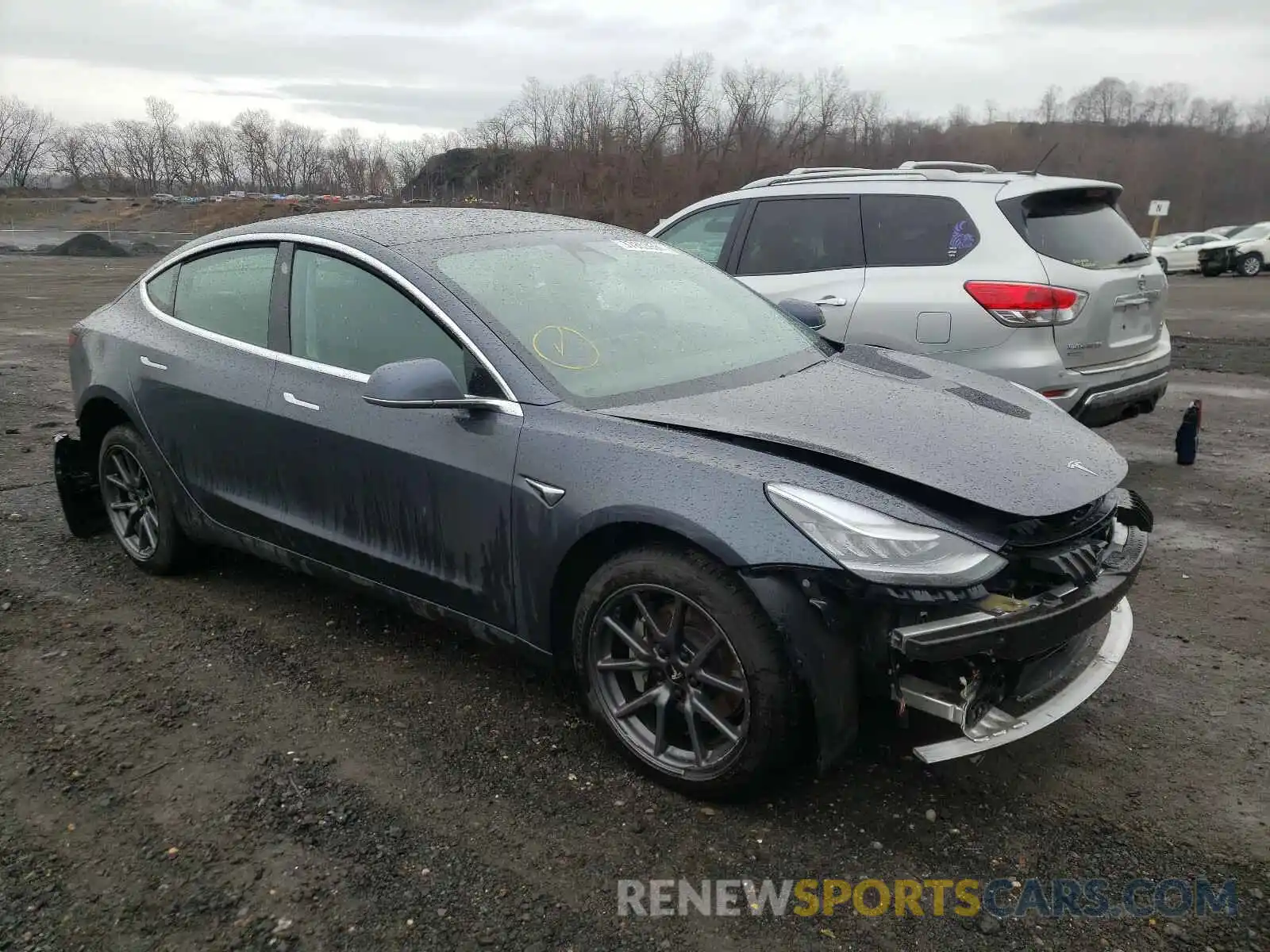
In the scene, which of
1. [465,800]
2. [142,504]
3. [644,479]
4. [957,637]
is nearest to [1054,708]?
[957,637]

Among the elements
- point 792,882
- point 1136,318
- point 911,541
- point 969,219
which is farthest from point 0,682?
point 1136,318

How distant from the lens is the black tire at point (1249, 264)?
27594mm

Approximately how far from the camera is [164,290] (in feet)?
14.8

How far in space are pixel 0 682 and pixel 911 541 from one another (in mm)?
3302

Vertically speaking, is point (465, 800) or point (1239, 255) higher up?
point (465, 800)

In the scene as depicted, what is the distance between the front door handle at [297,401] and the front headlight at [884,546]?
1841 mm

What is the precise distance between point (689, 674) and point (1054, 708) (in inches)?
39.5

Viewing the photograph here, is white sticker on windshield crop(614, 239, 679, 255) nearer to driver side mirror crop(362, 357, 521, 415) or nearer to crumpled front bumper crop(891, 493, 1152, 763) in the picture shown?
driver side mirror crop(362, 357, 521, 415)

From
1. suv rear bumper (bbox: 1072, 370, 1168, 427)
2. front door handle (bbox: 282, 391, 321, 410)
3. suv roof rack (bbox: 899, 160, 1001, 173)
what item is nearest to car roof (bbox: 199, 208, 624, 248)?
front door handle (bbox: 282, 391, 321, 410)

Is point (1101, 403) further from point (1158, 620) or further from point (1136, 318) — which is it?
point (1158, 620)

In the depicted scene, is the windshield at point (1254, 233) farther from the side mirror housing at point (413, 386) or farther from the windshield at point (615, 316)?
the side mirror housing at point (413, 386)

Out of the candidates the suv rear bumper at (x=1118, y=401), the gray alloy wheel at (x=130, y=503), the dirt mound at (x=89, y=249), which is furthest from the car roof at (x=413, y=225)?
the dirt mound at (x=89, y=249)

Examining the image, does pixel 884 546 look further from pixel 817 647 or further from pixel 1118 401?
pixel 1118 401

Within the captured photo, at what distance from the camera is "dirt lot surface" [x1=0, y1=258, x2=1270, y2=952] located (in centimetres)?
240
